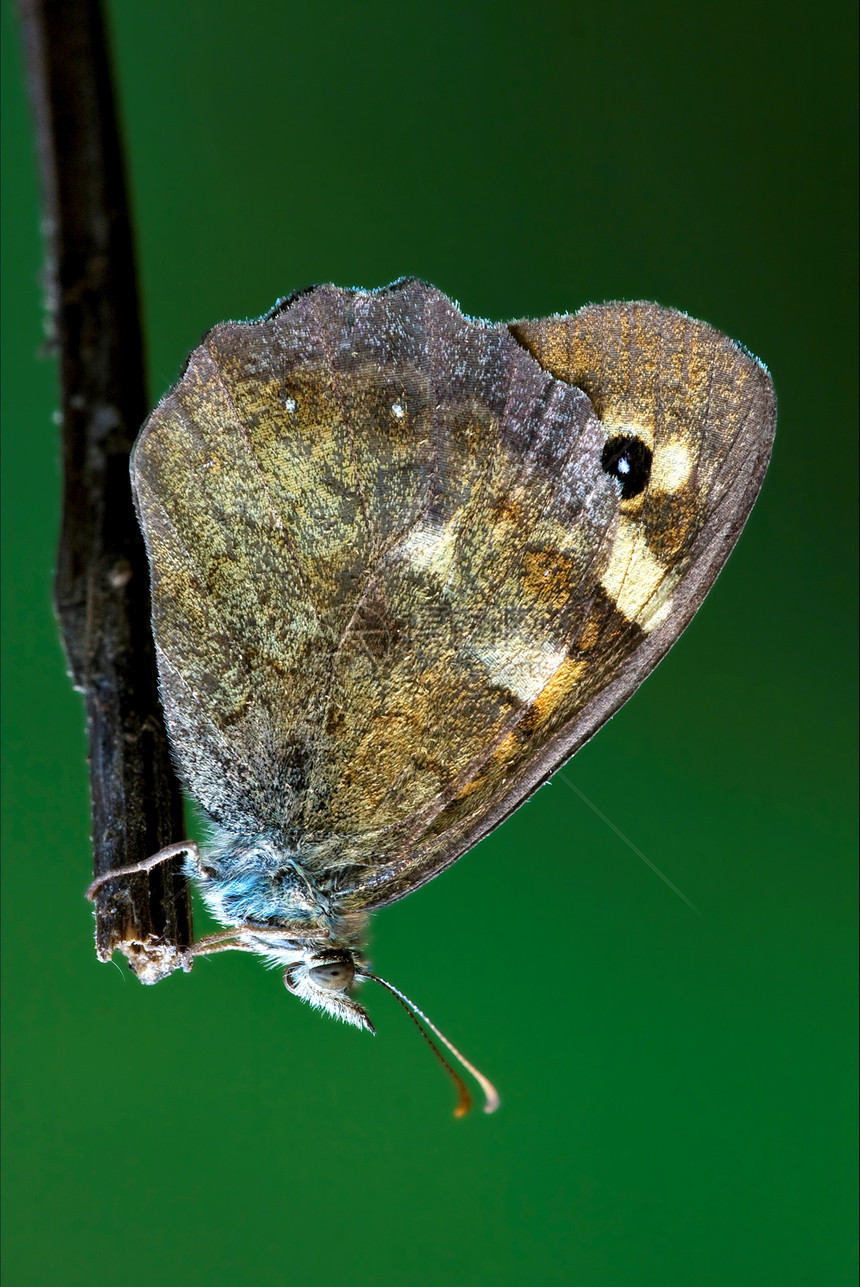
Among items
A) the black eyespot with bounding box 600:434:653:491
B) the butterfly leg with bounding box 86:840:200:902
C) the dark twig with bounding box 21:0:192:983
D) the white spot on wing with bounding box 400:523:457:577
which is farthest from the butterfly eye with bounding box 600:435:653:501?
the butterfly leg with bounding box 86:840:200:902

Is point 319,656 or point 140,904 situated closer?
point 140,904

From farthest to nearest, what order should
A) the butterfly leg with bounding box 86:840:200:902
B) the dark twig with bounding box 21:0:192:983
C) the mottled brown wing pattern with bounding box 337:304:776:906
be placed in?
the mottled brown wing pattern with bounding box 337:304:776:906
the butterfly leg with bounding box 86:840:200:902
the dark twig with bounding box 21:0:192:983

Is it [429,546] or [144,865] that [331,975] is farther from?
[429,546]

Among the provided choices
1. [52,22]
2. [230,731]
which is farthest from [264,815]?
[52,22]

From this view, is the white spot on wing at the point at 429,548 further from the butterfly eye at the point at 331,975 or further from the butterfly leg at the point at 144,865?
the butterfly eye at the point at 331,975

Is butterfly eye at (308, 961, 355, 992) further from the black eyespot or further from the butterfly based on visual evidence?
the black eyespot

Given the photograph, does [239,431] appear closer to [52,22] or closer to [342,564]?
[342,564]
